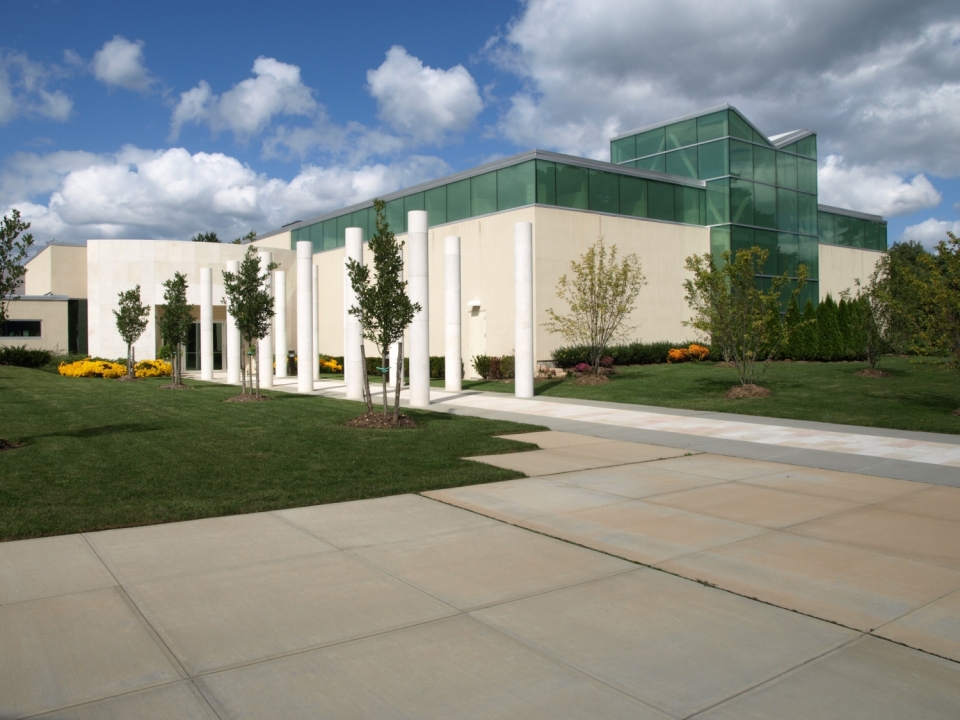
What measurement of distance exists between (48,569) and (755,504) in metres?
6.79

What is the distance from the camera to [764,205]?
34.3 m

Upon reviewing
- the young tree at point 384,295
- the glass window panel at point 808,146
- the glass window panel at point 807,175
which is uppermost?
the glass window panel at point 808,146

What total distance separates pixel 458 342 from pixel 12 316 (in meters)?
27.5

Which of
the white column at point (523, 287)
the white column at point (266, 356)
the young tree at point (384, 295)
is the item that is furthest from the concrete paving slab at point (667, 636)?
the white column at point (266, 356)

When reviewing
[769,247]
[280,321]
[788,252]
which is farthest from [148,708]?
[788,252]

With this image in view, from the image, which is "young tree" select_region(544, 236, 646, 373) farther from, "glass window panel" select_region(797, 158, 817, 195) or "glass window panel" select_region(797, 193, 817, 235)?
"glass window panel" select_region(797, 158, 817, 195)

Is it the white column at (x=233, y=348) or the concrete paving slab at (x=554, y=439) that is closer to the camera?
the concrete paving slab at (x=554, y=439)

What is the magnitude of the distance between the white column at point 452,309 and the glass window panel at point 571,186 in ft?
21.9

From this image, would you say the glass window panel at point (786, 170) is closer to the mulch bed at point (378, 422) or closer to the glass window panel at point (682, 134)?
the glass window panel at point (682, 134)

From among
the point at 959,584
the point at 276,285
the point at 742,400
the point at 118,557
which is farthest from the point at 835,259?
the point at 118,557

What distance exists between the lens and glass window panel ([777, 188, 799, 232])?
114ft

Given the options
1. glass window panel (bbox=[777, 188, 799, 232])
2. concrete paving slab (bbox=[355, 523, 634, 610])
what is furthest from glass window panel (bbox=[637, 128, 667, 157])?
concrete paving slab (bbox=[355, 523, 634, 610])

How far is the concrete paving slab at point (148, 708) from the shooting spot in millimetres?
3633

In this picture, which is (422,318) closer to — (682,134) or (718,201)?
(718,201)
